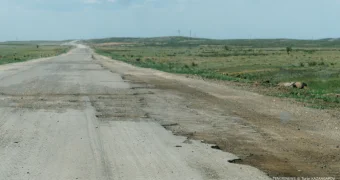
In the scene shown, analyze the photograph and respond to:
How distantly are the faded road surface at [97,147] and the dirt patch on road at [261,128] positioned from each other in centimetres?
50

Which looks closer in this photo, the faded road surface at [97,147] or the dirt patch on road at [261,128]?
the faded road surface at [97,147]

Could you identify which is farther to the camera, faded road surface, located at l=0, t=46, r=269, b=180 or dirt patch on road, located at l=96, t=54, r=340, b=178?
dirt patch on road, located at l=96, t=54, r=340, b=178

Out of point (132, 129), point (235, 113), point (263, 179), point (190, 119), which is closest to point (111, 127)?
point (132, 129)

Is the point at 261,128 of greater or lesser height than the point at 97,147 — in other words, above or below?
below

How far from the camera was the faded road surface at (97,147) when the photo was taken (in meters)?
7.07

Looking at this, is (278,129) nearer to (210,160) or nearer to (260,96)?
(210,160)

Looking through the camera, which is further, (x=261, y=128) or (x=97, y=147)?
(x=261, y=128)

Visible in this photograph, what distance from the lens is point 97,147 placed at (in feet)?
28.9

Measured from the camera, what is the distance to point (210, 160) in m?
7.91

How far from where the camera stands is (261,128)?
36.6ft

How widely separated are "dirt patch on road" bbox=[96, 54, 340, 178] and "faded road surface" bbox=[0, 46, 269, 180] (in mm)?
498

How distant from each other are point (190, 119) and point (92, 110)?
10.3 ft

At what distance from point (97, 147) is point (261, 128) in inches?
165

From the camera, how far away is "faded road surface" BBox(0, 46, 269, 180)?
23.2ft
